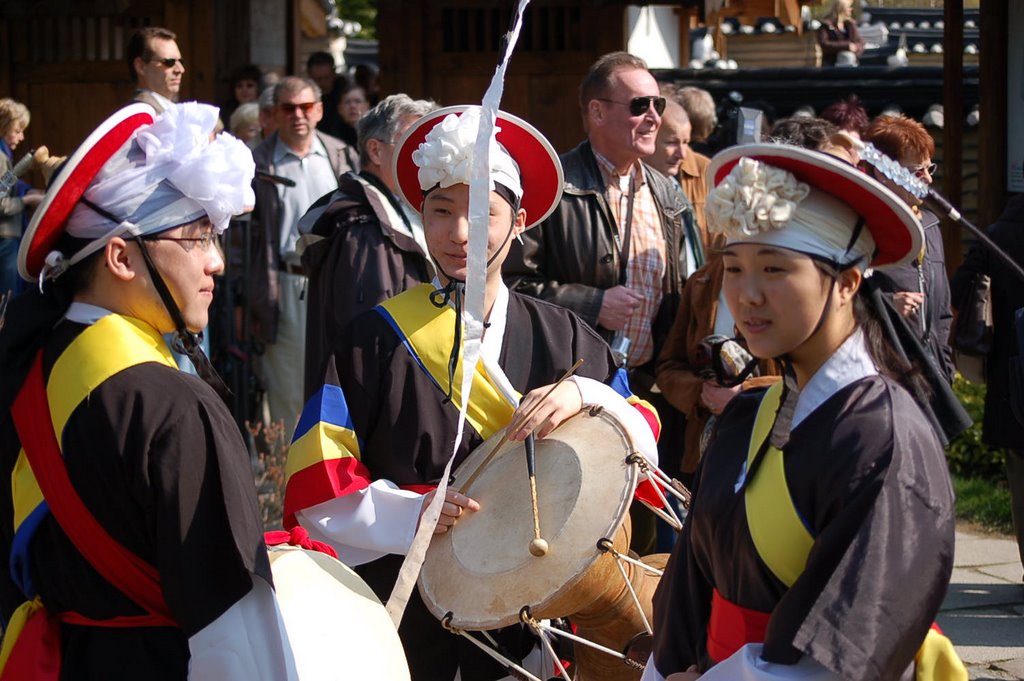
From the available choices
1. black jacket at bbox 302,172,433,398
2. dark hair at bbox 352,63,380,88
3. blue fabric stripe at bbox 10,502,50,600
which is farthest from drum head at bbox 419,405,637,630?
dark hair at bbox 352,63,380,88

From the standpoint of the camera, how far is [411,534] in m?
3.29

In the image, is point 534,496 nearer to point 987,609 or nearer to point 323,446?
point 323,446

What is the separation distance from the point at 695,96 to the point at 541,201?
4219 mm

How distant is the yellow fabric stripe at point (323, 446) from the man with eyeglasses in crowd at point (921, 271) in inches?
90.6

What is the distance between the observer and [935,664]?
7.79ft

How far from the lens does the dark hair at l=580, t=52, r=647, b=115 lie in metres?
5.18

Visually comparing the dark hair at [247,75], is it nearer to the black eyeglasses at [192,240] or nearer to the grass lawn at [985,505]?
the grass lawn at [985,505]

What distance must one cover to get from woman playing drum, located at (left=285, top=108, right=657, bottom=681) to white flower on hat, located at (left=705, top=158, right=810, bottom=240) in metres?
0.97

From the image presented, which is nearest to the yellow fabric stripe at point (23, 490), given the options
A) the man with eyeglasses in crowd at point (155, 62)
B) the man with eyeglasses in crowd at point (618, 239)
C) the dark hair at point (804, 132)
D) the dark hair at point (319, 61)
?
the man with eyeglasses in crowd at point (618, 239)

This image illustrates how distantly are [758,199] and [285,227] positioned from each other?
540 cm

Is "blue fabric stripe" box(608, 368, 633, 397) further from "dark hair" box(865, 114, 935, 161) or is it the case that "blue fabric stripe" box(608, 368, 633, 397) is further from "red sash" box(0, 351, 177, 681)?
"dark hair" box(865, 114, 935, 161)

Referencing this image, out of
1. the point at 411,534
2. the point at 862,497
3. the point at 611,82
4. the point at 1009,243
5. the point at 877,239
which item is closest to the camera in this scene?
the point at 862,497

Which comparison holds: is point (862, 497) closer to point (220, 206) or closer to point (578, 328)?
point (220, 206)

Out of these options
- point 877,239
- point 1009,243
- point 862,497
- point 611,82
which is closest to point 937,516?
point 862,497
